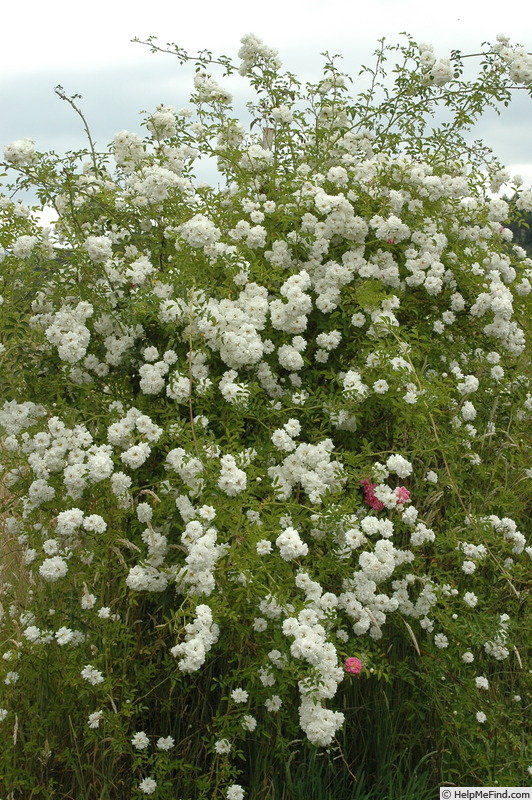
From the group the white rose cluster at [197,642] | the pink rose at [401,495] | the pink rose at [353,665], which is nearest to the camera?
the white rose cluster at [197,642]

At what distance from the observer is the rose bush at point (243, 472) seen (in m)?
3.18

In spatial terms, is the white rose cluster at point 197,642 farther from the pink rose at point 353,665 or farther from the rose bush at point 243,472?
the pink rose at point 353,665

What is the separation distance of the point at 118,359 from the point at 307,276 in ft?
2.81

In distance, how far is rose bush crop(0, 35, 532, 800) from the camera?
3.18m

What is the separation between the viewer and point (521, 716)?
390cm

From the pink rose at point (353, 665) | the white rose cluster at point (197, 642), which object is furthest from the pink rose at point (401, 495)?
the white rose cluster at point (197, 642)

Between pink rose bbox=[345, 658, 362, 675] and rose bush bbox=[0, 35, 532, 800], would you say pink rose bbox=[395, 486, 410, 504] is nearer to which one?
rose bush bbox=[0, 35, 532, 800]

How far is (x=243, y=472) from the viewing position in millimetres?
3053

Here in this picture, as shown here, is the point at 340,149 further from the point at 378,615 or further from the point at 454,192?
the point at 378,615

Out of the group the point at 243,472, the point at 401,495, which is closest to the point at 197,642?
the point at 243,472

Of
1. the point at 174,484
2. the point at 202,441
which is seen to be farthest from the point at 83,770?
the point at 202,441

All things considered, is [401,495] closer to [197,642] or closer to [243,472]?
[243,472]

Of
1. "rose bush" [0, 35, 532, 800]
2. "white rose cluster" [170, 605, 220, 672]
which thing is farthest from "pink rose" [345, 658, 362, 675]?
"white rose cluster" [170, 605, 220, 672]

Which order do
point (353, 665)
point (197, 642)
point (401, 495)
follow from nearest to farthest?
point (197, 642)
point (353, 665)
point (401, 495)
